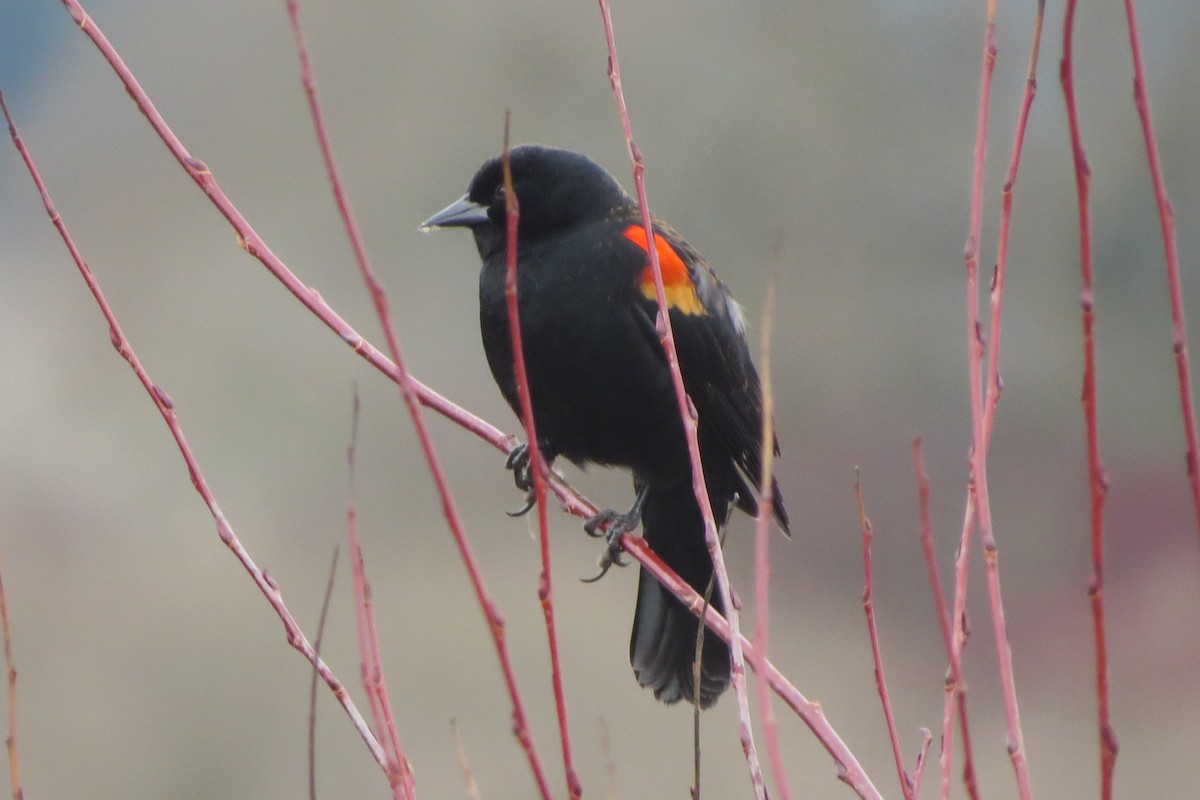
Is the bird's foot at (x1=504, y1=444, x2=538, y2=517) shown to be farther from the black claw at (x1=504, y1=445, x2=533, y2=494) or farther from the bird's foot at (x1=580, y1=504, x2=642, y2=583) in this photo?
the bird's foot at (x1=580, y1=504, x2=642, y2=583)

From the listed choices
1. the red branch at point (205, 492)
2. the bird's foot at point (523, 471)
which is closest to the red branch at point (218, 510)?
the red branch at point (205, 492)

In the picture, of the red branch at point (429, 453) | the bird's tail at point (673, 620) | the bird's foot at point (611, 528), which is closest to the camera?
the red branch at point (429, 453)

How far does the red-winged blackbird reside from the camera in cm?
250

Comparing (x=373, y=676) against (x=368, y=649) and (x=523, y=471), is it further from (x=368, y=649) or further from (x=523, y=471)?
(x=523, y=471)

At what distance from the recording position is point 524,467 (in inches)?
107

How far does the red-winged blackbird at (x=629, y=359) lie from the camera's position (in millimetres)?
2500

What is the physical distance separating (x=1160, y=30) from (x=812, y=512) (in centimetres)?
554

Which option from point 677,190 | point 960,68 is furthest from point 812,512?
point 960,68

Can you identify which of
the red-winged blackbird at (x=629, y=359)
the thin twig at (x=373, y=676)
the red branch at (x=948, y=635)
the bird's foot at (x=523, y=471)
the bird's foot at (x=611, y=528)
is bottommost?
the thin twig at (x=373, y=676)

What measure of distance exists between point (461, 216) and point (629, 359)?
515mm

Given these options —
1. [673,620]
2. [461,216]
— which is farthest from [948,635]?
[461,216]

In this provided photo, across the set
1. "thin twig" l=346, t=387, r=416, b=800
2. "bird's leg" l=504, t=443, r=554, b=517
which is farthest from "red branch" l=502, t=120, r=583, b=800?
"bird's leg" l=504, t=443, r=554, b=517

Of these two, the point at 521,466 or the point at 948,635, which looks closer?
the point at 948,635

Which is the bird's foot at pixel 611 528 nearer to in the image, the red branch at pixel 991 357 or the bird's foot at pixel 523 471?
the bird's foot at pixel 523 471
